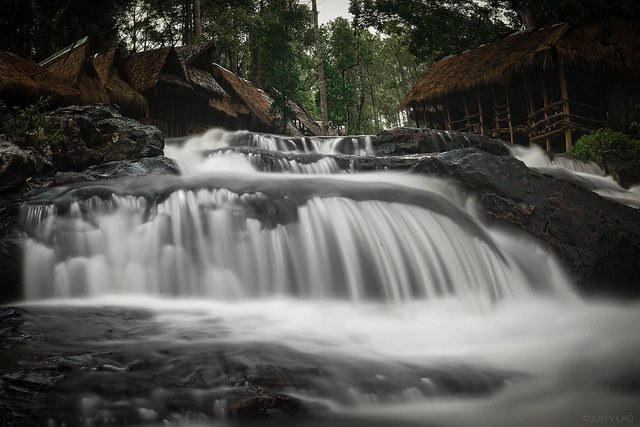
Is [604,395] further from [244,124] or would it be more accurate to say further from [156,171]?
[244,124]

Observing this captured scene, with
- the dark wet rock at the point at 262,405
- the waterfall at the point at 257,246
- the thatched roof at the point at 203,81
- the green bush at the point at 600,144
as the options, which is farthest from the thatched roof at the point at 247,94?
the dark wet rock at the point at 262,405

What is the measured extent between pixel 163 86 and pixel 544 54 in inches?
543

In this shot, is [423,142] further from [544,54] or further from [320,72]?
[320,72]

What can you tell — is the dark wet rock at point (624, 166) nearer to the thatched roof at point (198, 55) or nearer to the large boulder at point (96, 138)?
the large boulder at point (96, 138)

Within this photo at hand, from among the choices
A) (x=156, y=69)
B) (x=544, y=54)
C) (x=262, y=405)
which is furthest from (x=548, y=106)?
(x=262, y=405)

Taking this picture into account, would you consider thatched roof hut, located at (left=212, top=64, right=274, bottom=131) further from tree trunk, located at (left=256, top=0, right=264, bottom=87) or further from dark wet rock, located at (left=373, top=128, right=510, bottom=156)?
dark wet rock, located at (left=373, top=128, right=510, bottom=156)

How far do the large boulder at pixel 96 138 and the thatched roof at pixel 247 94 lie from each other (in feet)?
34.7

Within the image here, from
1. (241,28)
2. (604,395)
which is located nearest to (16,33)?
(241,28)

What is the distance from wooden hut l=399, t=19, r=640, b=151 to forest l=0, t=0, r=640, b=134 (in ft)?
3.71

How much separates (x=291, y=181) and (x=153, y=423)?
15.8 ft

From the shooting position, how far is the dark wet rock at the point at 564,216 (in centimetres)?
550

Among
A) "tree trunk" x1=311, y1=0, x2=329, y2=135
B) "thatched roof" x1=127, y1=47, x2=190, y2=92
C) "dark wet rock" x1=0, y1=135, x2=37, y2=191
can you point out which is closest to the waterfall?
"dark wet rock" x1=0, y1=135, x2=37, y2=191

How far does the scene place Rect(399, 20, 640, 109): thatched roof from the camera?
47.4 ft

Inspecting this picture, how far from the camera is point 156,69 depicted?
15.1 metres
